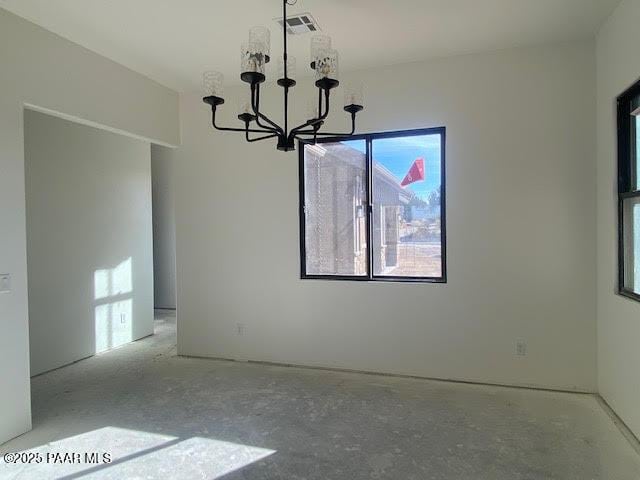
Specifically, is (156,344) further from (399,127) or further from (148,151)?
(399,127)

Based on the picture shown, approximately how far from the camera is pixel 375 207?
3959 mm

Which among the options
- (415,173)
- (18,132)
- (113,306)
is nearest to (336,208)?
(415,173)

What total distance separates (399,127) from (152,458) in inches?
123

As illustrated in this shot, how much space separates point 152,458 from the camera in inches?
99.1

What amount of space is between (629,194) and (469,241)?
1163mm

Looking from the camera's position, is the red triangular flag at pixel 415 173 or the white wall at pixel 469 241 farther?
the red triangular flag at pixel 415 173

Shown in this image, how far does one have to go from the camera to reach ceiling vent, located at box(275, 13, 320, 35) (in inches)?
113

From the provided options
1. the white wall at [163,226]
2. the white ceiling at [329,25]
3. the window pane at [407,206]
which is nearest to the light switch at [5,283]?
the white ceiling at [329,25]

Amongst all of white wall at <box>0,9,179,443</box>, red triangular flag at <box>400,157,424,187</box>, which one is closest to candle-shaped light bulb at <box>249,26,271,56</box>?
white wall at <box>0,9,179,443</box>

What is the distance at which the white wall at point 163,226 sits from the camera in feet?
24.0

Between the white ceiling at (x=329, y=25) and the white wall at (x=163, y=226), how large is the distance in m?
3.74

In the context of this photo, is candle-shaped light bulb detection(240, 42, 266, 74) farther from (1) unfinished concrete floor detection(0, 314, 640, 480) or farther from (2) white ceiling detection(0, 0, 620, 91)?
(1) unfinished concrete floor detection(0, 314, 640, 480)

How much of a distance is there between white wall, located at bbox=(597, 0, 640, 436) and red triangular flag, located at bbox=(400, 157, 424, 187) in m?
1.34

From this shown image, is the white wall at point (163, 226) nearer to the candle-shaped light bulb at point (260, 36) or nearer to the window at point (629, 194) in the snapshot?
the candle-shaped light bulb at point (260, 36)
